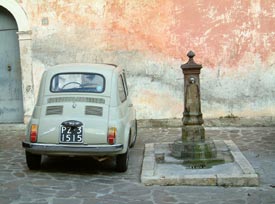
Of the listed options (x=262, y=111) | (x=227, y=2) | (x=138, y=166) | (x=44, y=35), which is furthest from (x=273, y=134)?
(x=44, y=35)

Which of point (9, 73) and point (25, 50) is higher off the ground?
point (25, 50)

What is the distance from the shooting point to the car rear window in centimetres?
768

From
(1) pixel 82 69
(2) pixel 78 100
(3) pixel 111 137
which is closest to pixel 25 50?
(1) pixel 82 69

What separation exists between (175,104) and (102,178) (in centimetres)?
495

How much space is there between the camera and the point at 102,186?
22.0 ft

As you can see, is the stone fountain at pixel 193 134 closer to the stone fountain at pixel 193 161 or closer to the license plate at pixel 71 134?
the stone fountain at pixel 193 161

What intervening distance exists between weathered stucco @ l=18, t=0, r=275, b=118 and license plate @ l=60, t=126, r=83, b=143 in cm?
491

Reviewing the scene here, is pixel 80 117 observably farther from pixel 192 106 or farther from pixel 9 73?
pixel 9 73

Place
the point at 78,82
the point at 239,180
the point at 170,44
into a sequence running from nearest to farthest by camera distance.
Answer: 1. the point at 239,180
2. the point at 78,82
3. the point at 170,44

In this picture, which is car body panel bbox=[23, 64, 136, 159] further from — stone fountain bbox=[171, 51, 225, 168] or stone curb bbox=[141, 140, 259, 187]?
stone fountain bbox=[171, 51, 225, 168]

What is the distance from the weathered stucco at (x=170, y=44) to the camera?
11.5 metres

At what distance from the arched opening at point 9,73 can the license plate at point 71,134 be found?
5.93 metres

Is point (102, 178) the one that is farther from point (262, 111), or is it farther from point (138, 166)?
point (262, 111)

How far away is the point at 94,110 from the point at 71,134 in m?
0.55
